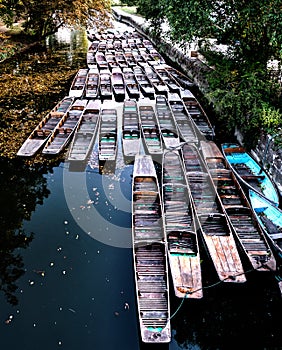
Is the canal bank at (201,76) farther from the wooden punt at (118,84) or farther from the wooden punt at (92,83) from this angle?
the wooden punt at (92,83)

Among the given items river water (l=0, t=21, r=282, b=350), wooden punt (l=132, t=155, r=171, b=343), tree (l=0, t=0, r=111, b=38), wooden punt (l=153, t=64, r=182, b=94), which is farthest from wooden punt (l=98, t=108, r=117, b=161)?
tree (l=0, t=0, r=111, b=38)

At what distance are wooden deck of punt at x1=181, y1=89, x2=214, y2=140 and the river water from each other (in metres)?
4.82

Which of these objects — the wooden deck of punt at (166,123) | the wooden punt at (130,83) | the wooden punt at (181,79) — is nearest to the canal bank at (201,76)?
the wooden punt at (181,79)

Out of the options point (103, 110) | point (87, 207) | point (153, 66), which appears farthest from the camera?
point (153, 66)

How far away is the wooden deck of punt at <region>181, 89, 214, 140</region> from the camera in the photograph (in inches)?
525

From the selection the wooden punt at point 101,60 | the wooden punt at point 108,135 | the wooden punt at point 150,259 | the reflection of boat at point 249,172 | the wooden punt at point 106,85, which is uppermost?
the wooden punt at point 101,60

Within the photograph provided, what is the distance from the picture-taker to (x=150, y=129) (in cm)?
1330

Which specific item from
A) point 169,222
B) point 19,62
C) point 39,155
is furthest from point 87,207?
point 19,62

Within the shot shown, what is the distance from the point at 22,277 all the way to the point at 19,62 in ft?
62.3

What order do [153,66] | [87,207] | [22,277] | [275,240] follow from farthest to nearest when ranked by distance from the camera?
[153,66], [87,207], [275,240], [22,277]

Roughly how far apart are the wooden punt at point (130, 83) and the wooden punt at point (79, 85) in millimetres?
2440

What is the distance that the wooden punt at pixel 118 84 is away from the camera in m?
17.3

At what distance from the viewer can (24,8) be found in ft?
74.5

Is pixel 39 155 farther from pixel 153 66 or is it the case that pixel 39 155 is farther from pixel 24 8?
pixel 24 8
